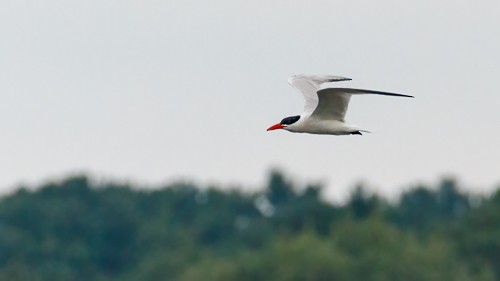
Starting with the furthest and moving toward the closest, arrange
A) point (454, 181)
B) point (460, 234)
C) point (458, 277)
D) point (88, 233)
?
point (454, 181)
point (88, 233)
point (460, 234)
point (458, 277)

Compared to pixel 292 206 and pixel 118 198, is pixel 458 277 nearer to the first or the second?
pixel 292 206

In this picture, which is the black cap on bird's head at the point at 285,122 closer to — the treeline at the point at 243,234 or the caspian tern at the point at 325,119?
the caspian tern at the point at 325,119

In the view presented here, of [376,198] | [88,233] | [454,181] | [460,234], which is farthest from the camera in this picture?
[454,181]

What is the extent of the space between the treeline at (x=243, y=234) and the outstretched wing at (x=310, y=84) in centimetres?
5635

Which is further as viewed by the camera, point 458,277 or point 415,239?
point 415,239

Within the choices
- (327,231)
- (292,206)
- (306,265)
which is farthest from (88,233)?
(306,265)

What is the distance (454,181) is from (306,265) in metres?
39.7

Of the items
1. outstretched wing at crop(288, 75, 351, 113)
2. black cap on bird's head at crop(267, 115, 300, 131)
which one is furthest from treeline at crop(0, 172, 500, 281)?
black cap on bird's head at crop(267, 115, 300, 131)

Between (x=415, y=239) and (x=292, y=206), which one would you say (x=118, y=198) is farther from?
(x=415, y=239)

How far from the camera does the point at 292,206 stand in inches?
4203

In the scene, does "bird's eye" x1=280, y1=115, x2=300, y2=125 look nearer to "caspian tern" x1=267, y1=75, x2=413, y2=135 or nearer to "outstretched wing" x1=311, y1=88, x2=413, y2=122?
"caspian tern" x1=267, y1=75, x2=413, y2=135

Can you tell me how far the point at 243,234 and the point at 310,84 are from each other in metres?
84.9

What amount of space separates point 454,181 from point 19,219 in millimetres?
29846

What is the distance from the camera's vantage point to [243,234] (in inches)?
4316
